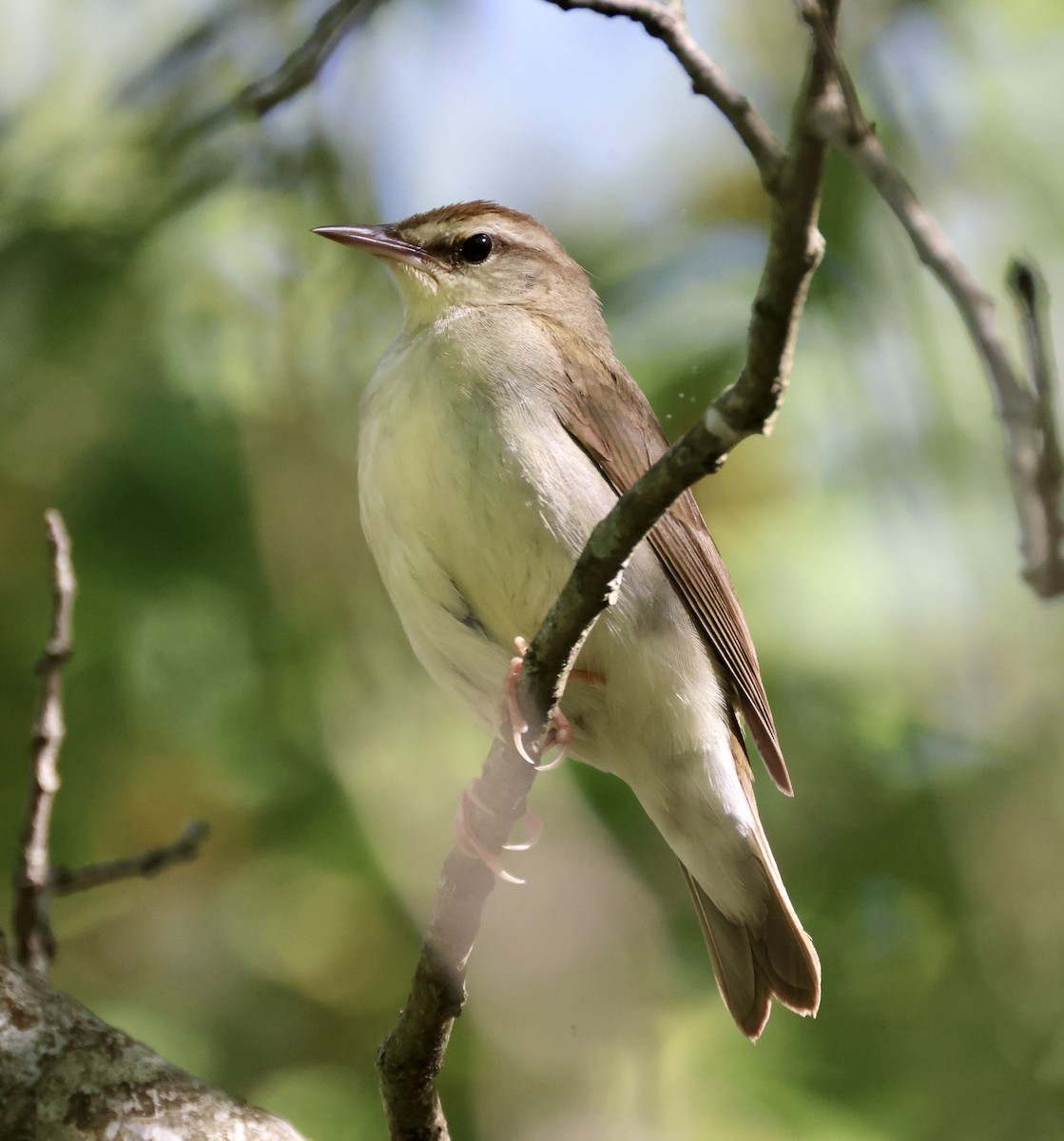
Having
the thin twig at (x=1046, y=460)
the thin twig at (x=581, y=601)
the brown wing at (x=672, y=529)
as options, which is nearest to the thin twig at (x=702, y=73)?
the thin twig at (x=581, y=601)

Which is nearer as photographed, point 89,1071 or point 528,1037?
point 89,1071

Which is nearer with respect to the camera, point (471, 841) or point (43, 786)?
point (471, 841)

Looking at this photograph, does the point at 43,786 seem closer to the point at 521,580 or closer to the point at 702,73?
the point at 521,580

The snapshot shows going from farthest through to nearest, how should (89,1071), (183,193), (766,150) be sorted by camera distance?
(183,193) → (89,1071) → (766,150)

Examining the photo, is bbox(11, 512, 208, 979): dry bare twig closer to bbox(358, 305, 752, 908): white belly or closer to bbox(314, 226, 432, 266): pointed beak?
bbox(358, 305, 752, 908): white belly

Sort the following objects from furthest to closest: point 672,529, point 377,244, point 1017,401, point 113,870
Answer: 1. point 377,244
2. point 113,870
3. point 672,529
4. point 1017,401

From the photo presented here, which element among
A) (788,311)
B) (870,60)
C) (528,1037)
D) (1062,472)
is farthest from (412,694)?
(1062,472)

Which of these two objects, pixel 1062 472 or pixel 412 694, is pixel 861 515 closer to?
pixel 412 694

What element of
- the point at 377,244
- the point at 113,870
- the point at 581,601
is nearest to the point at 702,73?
the point at 581,601
